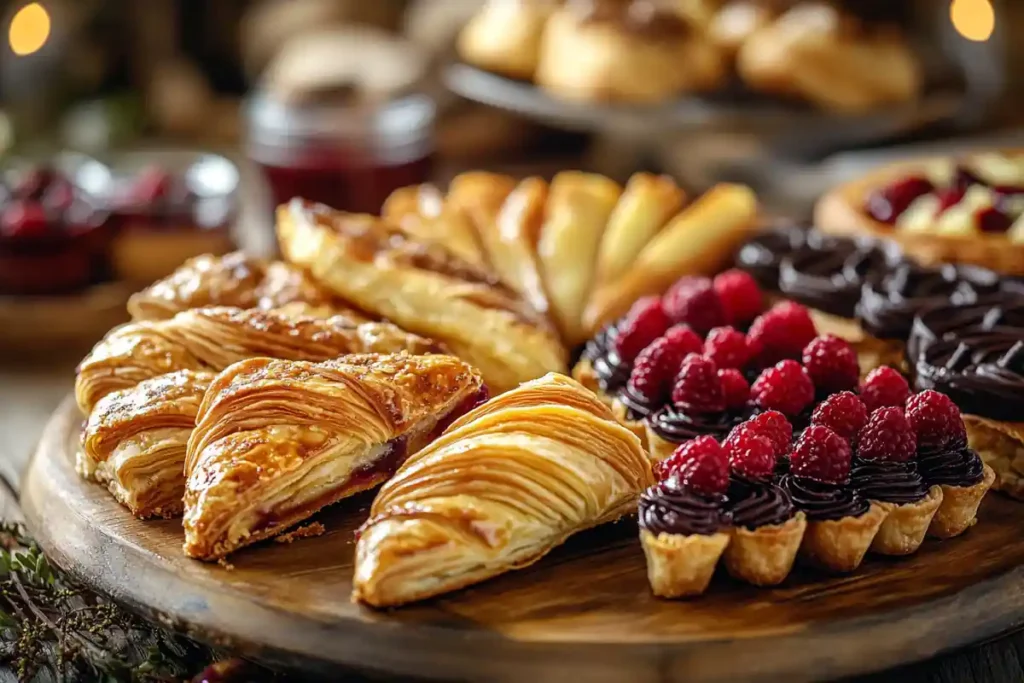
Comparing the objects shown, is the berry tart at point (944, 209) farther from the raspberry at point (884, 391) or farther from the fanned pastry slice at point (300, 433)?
the fanned pastry slice at point (300, 433)

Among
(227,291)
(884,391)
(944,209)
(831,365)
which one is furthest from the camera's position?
(944,209)

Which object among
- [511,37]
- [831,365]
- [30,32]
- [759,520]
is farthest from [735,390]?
[30,32]

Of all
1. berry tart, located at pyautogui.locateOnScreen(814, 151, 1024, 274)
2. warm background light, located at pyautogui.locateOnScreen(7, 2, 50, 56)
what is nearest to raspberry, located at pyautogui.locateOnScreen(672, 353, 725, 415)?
berry tart, located at pyautogui.locateOnScreen(814, 151, 1024, 274)

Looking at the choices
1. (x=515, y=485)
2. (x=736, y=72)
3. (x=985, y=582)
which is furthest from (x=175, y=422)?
(x=736, y=72)

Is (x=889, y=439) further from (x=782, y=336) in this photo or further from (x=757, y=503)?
(x=782, y=336)

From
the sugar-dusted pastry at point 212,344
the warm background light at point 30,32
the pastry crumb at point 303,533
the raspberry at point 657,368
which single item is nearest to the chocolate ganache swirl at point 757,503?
the raspberry at point 657,368

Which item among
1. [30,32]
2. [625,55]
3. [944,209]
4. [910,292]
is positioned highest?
[910,292]
